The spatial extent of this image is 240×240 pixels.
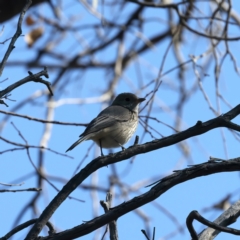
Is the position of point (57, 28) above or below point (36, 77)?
above

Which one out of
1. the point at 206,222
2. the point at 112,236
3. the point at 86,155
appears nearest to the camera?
the point at 206,222

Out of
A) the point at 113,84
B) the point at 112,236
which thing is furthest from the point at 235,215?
the point at 113,84

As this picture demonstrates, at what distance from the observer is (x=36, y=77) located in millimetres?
2898

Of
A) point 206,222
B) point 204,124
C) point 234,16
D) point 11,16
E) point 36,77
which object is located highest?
point 234,16

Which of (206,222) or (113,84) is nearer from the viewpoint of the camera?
(206,222)

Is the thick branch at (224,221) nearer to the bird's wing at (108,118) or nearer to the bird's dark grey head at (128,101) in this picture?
the bird's wing at (108,118)

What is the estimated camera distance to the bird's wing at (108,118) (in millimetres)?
5469

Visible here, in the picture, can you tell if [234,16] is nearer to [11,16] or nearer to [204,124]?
[11,16]

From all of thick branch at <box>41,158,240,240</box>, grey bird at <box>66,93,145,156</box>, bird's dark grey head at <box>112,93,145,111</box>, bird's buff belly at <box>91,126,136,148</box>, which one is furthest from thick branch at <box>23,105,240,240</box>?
bird's dark grey head at <box>112,93,145,111</box>

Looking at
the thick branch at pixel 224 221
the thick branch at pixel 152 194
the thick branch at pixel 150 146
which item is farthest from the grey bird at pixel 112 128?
the thick branch at pixel 152 194

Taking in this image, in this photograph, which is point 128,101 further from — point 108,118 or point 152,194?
point 152,194

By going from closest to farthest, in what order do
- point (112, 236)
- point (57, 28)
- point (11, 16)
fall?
point (112, 236) < point (11, 16) < point (57, 28)

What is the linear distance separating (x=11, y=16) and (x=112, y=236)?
9.65 feet

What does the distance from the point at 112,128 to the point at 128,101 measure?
120 centimetres
